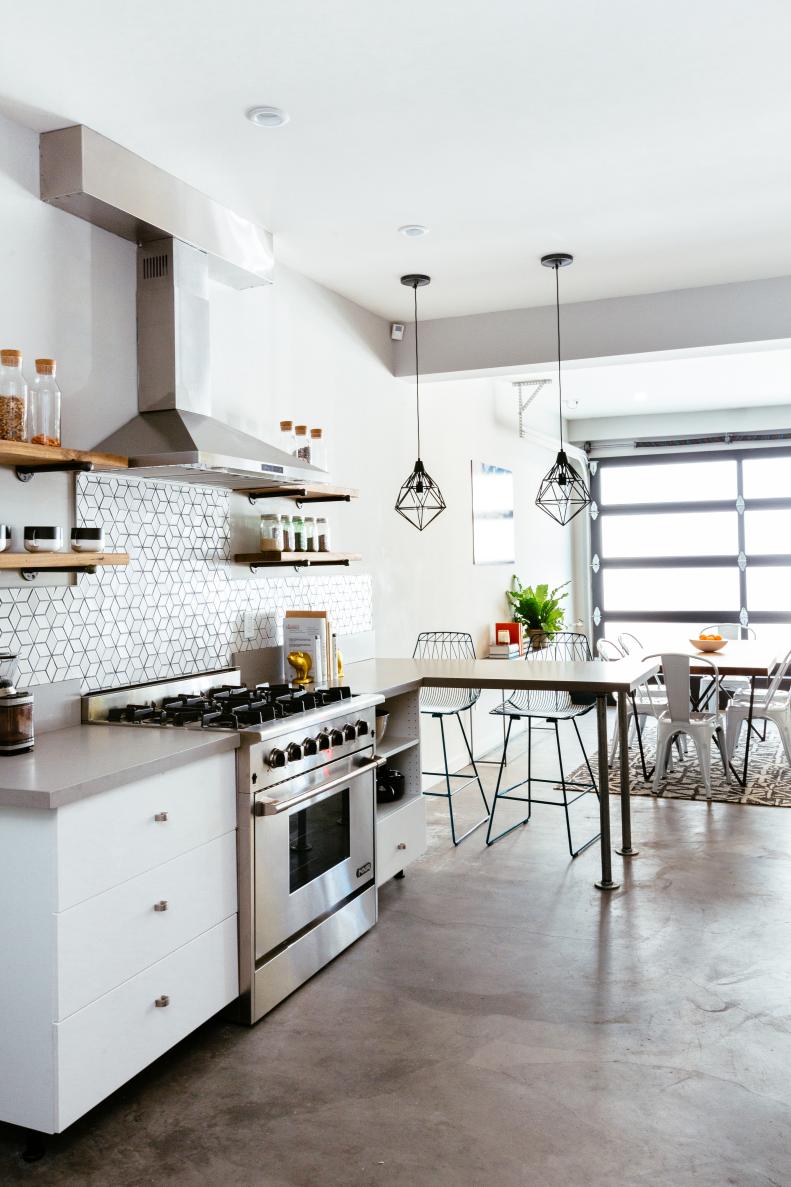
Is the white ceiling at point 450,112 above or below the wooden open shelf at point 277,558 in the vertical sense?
above

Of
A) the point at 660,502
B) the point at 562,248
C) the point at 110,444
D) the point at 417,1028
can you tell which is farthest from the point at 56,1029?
the point at 660,502

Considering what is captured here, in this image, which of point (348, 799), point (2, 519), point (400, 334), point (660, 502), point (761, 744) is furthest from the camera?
point (660, 502)

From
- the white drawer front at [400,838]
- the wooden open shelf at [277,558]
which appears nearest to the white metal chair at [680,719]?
the white drawer front at [400,838]

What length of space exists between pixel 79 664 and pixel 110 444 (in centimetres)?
75

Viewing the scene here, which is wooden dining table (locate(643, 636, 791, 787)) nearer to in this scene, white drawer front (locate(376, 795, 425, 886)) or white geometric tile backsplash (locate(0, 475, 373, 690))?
white drawer front (locate(376, 795, 425, 886))

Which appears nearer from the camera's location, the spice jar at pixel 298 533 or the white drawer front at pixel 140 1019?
the white drawer front at pixel 140 1019

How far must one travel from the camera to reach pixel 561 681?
12.4 feet

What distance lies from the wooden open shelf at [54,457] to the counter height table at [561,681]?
1.36 m

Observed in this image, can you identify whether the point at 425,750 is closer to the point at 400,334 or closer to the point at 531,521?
the point at 400,334

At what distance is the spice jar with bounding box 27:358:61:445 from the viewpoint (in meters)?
2.72

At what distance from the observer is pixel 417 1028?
2770mm

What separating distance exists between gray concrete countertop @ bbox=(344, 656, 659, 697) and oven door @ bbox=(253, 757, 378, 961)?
0.49 m

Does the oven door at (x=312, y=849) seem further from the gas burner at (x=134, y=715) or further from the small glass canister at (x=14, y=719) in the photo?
the small glass canister at (x=14, y=719)

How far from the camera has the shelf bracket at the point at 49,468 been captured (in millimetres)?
2745
